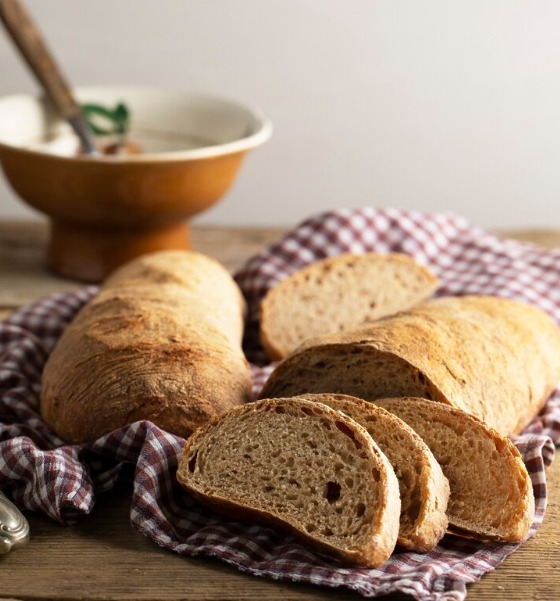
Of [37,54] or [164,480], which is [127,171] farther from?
[164,480]

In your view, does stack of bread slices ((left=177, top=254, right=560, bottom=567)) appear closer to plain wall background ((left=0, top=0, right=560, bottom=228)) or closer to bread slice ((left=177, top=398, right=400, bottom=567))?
bread slice ((left=177, top=398, right=400, bottom=567))

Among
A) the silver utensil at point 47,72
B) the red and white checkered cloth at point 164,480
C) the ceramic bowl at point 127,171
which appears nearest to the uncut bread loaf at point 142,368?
the red and white checkered cloth at point 164,480

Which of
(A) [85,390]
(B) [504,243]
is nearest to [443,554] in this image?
(A) [85,390]

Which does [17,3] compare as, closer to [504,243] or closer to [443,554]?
[504,243]

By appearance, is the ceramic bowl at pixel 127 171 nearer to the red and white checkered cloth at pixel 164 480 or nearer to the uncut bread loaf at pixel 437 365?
the red and white checkered cloth at pixel 164 480

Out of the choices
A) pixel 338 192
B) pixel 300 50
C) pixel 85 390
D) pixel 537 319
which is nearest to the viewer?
pixel 85 390

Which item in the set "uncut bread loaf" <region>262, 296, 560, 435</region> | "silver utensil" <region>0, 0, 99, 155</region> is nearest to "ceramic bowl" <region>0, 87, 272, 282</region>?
"silver utensil" <region>0, 0, 99, 155</region>

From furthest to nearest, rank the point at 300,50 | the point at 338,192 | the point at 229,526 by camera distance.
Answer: the point at 338,192
the point at 300,50
the point at 229,526
